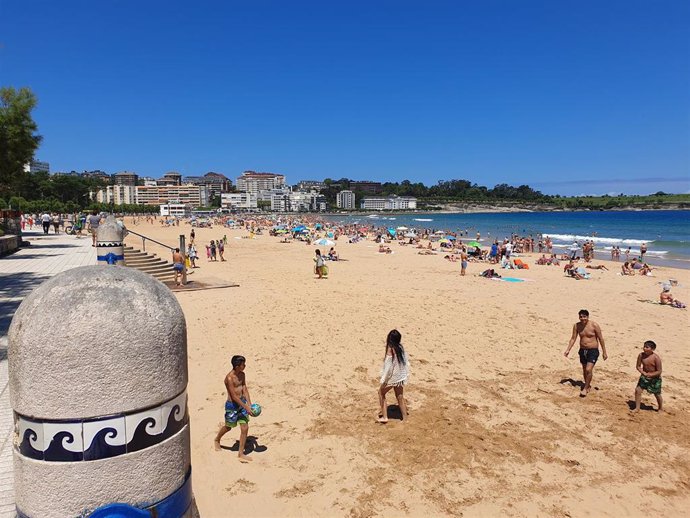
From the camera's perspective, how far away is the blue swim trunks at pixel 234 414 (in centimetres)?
513

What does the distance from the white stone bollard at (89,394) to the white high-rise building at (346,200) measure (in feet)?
624

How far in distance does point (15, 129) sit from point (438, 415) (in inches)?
812

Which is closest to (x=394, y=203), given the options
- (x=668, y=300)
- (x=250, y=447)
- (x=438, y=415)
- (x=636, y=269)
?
(x=636, y=269)

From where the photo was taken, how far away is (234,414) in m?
5.13

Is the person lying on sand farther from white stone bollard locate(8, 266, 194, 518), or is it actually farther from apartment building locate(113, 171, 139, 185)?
apartment building locate(113, 171, 139, 185)

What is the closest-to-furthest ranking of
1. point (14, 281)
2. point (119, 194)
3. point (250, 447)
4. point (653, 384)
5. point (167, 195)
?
point (250, 447) < point (653, 384) < point (14, 281) < point (119, 194) < point (167, 195)

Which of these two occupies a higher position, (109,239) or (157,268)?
(109,239)

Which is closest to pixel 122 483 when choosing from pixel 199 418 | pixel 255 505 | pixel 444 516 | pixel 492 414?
pixel 255 505

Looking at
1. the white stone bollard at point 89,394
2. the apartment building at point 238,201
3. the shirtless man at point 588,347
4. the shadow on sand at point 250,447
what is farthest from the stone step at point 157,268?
the apartment building at point 238,201

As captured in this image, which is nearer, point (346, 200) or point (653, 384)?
point (653, 384)

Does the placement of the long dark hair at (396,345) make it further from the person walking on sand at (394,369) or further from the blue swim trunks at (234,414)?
the blue swim trunks at (234,414)

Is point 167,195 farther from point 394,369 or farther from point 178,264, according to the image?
point 394,369

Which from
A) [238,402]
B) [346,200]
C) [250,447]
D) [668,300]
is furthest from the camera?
[346,200]

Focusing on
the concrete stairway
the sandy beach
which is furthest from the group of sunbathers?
the concrete stairway
